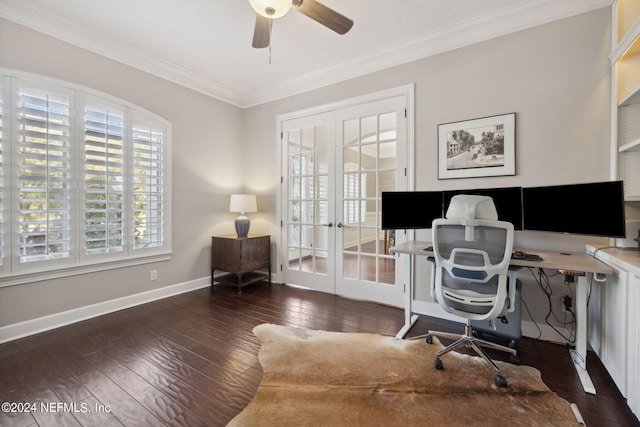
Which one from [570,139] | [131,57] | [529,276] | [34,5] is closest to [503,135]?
[570,139]

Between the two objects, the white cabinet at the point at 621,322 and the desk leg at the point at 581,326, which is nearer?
the white cabinet at the point at 621,322

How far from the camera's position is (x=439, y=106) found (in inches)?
109

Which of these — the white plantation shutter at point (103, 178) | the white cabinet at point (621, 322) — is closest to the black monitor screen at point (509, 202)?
the white cabinet at point (621, 322)

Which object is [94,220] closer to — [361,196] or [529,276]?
[361,196]

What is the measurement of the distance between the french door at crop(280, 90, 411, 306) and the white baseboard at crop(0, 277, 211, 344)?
1.50 meters

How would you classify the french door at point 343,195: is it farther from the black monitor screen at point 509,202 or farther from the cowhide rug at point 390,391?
the cowhide rug at point 390,391

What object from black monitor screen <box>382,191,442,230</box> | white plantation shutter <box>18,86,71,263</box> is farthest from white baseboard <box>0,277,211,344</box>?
black monitor screen <box>382,191,442,230</box>

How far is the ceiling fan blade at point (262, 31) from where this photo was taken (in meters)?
1.99

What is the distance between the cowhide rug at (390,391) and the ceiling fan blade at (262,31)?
2491mm

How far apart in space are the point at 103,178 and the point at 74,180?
24 centimetres

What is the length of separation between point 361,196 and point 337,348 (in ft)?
5.83

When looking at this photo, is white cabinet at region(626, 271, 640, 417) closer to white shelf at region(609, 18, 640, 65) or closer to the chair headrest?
the chair headrest

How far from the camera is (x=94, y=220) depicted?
2.75 metres

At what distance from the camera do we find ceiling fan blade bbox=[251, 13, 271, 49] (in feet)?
6.53
